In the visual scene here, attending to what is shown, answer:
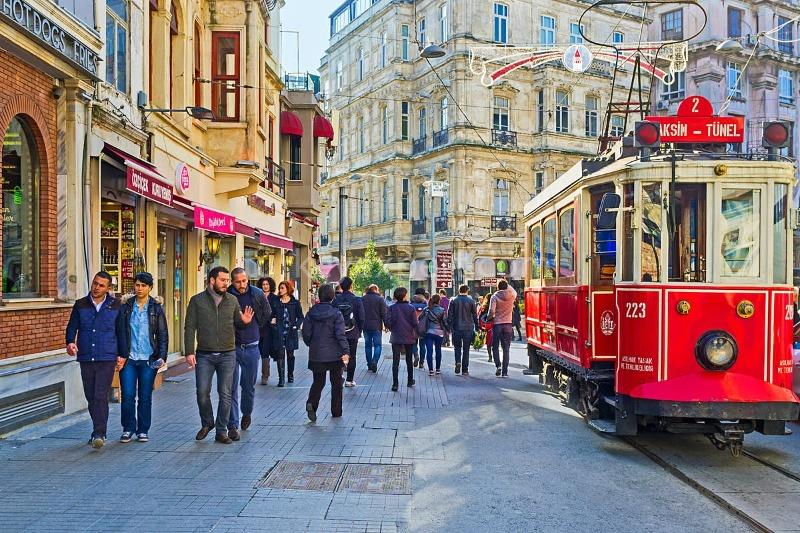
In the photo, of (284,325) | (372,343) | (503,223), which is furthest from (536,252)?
(503,223)

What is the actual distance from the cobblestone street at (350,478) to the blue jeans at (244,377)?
33 cm

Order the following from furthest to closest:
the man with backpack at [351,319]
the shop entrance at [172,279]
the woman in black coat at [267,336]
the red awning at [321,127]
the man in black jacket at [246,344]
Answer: the red awning at [321,127] → the shop entrance at [172,279] → the woman in black coat at [267,336] → the man with backpack at [351,319] → the man in black jacket at [246,344]

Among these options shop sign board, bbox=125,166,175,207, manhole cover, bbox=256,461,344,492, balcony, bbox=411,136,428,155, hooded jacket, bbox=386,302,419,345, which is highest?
balcony, bbox=411,136,428,155

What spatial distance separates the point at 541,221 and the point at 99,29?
23.0 feet

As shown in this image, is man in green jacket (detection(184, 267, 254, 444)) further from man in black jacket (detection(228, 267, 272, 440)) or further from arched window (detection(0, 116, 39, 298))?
arched window (detection(0, 116, 39, 298))

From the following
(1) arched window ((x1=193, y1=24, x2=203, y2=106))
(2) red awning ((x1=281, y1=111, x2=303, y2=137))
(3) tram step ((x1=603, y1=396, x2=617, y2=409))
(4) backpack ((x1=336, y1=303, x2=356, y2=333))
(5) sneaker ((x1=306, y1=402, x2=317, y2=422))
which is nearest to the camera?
(3) tram step ((x1=603, y1=396, x2=617, y2=409))

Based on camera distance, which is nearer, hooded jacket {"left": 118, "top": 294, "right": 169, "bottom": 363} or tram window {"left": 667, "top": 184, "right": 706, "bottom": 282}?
tram window {"left": 667, "top": 184, "right": 706, "bottom": 282}

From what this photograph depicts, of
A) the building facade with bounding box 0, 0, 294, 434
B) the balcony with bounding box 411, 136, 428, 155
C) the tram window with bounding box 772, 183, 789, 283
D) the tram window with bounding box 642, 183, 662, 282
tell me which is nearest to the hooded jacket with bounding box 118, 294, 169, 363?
the building facade with bounding box 0, 0, 294, 434

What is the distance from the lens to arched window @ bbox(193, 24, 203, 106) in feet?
57.6

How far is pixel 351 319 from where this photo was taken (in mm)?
12648

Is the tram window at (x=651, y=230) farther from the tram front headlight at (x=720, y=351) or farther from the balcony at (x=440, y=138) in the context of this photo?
the balcony at (x=440, y=138)

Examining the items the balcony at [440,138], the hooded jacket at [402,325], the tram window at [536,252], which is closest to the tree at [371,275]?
the balcony at [440,138]

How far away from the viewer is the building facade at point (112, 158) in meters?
9.73

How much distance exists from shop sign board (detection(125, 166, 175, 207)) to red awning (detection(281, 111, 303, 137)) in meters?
13.9
